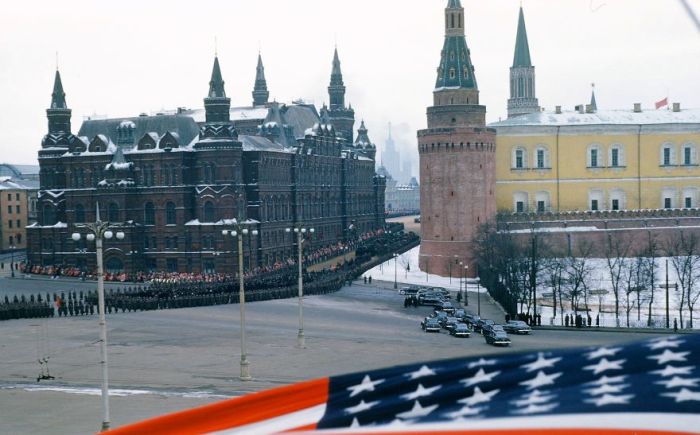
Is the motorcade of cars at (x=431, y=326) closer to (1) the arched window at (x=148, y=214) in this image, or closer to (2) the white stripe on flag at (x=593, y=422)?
(1) the arched window at (x=148, y=214)

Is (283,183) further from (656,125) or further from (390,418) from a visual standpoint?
(390,418)

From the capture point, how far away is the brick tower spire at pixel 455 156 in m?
89.6

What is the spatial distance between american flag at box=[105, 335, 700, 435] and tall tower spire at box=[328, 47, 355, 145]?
124m

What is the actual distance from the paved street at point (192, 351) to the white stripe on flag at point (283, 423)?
65.8 feet

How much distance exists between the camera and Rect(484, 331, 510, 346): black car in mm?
45625

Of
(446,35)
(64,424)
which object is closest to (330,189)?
(446,35)

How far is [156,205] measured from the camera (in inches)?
3428

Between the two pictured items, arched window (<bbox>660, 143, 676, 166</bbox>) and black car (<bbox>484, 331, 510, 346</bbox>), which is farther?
arched window (<bbox>660, 143, 676, 166</bbox>)

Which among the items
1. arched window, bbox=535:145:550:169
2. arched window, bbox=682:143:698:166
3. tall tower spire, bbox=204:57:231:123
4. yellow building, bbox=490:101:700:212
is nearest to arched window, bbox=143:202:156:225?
tall tower spire, bbox=204:57:231:123

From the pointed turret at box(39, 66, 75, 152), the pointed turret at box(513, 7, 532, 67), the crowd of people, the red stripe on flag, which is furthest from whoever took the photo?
the pointed turret at box(513, 7, 532, 67)

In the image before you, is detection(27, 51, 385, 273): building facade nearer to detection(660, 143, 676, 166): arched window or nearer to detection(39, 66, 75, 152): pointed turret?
detection(39, 66, 75, 152): pointed turret

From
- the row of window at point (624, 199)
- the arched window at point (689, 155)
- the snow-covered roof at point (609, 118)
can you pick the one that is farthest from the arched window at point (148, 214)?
the arched window at point (689, 155)

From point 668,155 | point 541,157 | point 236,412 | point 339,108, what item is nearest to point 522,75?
point 339,108

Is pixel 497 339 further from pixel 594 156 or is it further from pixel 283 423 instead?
pixel 594 156
